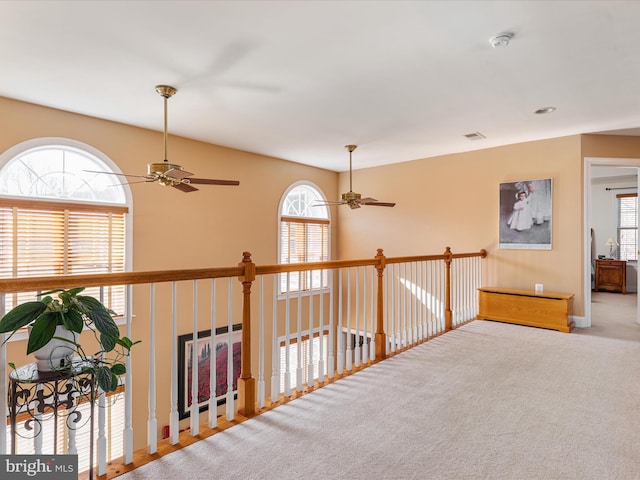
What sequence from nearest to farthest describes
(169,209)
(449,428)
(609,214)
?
(449,428) → (169,209) → (609,214)

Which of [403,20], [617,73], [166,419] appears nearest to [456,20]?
[403,20]

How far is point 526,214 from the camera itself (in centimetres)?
523

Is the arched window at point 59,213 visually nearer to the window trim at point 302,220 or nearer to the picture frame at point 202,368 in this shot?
the picture frame at point 202,368

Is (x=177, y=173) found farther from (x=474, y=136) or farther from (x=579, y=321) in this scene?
(x=579, y=321)

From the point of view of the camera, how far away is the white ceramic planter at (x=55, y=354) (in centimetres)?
159

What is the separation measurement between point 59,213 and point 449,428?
427 centimetres

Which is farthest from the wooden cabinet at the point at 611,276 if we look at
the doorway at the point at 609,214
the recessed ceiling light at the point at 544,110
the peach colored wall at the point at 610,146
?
the recessed ceiling light at the point at 544,110

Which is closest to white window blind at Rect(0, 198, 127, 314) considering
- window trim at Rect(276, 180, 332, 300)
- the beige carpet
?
the beige carpet

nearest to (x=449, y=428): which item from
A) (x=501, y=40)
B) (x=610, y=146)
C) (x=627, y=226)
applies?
(x=501, y=40)

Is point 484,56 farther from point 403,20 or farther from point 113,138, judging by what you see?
point 113,138

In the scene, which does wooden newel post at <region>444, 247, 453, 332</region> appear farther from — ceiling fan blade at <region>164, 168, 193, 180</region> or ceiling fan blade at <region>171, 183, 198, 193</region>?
ceiling fan blade at <region>164, 168, 193, 180</region>

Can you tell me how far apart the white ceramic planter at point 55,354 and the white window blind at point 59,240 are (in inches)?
81.4

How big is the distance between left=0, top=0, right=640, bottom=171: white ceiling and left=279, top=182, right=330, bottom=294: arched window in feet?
7.11

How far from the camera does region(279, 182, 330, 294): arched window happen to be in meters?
6.57
